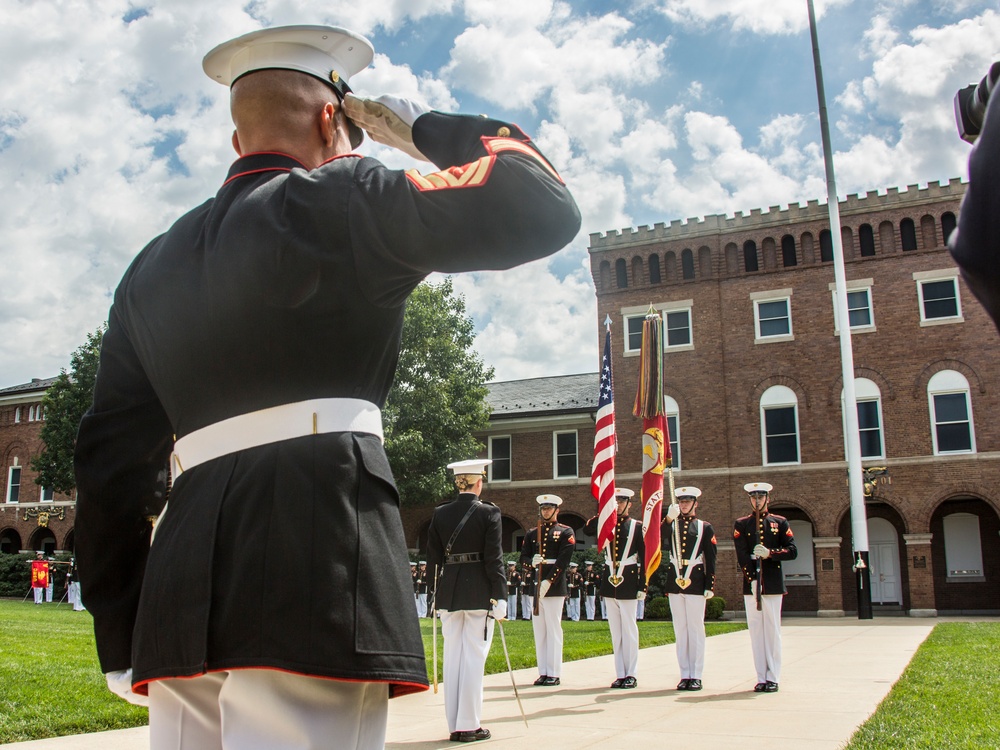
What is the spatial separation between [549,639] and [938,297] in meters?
25.3

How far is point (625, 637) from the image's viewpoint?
11.0 m

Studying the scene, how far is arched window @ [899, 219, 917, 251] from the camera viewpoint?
31.6 meters

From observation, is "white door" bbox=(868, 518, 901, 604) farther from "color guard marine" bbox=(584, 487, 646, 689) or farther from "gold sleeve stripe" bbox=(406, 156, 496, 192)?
"gold sleeve stripe" bbox=(406, 156, 496, 192)

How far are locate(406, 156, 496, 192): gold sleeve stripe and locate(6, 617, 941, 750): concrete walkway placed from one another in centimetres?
461

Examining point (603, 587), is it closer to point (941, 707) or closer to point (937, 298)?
point (941, 707)

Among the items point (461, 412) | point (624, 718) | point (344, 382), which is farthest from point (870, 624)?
point (344, 382)

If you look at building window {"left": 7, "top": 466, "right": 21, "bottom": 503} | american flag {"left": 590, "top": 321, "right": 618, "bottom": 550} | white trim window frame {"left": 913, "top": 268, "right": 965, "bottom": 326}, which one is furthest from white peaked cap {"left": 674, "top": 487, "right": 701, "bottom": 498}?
building window {"left": 7, "top": 466, "right": 21, "bottom": 503}

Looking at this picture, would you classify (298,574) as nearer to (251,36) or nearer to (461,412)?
(251,36)

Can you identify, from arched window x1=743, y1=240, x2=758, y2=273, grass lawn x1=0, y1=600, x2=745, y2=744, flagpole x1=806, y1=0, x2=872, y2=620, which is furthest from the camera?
arched window x1=743, y1=240, x2=758, y2=273

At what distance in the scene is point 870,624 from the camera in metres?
24.1

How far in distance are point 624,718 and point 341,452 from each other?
24.2 ft

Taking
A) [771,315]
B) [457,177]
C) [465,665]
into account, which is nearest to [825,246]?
[771,315]

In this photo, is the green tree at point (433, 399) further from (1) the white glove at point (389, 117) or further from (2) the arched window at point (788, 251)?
(1) the white glove at point (389, 117)

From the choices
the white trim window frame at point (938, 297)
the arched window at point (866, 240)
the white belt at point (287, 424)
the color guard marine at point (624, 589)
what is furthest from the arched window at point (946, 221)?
the white belt at point (287, 424)
